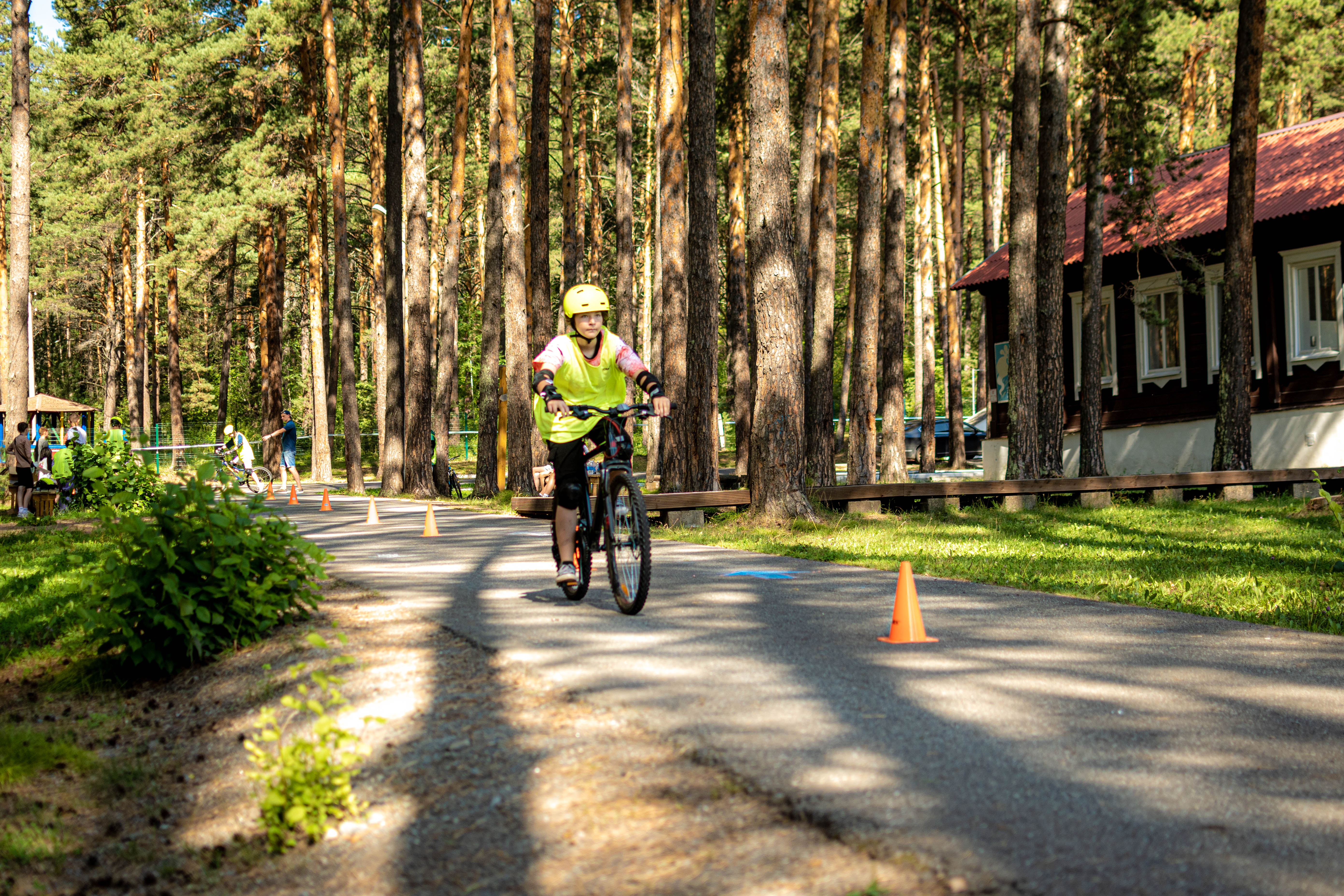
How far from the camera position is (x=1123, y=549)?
13047 mm

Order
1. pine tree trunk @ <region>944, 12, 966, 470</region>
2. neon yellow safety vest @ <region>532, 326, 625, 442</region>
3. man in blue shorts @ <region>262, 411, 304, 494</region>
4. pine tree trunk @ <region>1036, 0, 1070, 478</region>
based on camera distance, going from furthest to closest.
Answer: pine tree trunk @ <region>944, 12, 966, 470</region> < man in blue shorts @ <region>262, 411, 304, 494</region> < pine tree trunk @ <region>1036, 0, 1070, 478</region> < neon yellow safety vest @ <region>532, 326, 625, 442</region>

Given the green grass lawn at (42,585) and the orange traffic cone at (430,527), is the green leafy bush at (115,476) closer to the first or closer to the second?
the green grass lawn at (42,585)

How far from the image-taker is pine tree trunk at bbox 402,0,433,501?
27609 millimetres

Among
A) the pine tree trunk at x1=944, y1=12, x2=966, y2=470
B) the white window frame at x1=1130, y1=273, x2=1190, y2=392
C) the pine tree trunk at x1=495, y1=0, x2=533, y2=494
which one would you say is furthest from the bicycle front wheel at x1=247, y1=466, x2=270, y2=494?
the pine tree trunk at x1=944, y1=12, x2=966, y2=470

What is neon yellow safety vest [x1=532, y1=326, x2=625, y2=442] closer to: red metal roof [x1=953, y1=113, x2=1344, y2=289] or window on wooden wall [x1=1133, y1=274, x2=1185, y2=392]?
red metal roof [x1=953, y1=113, x2=1344, y2=289]

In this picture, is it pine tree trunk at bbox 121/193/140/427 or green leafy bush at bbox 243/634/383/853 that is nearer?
green leafy bush at bbox 243/634/383/853

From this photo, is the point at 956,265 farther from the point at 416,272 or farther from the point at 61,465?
the point at 61,465

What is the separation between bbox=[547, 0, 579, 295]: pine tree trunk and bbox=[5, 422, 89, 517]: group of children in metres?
13.1

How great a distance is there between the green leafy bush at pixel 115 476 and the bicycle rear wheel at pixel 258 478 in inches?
256

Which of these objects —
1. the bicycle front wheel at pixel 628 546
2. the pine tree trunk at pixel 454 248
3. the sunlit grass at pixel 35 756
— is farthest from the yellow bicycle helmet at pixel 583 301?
the pine tree trunk at pixel 454 248

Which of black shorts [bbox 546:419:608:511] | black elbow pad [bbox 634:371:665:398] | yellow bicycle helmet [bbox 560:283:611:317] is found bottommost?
black shorts [bbox 546:419:608:511]

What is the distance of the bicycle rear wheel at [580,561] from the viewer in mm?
8172

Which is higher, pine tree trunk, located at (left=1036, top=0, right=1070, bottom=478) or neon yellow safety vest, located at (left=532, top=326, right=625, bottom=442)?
pine tree trunk, located at (left=1036, top=0, right=1070, bottom=478)

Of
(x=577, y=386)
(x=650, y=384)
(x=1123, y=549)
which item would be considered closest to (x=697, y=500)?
(x=1123, y=549)
